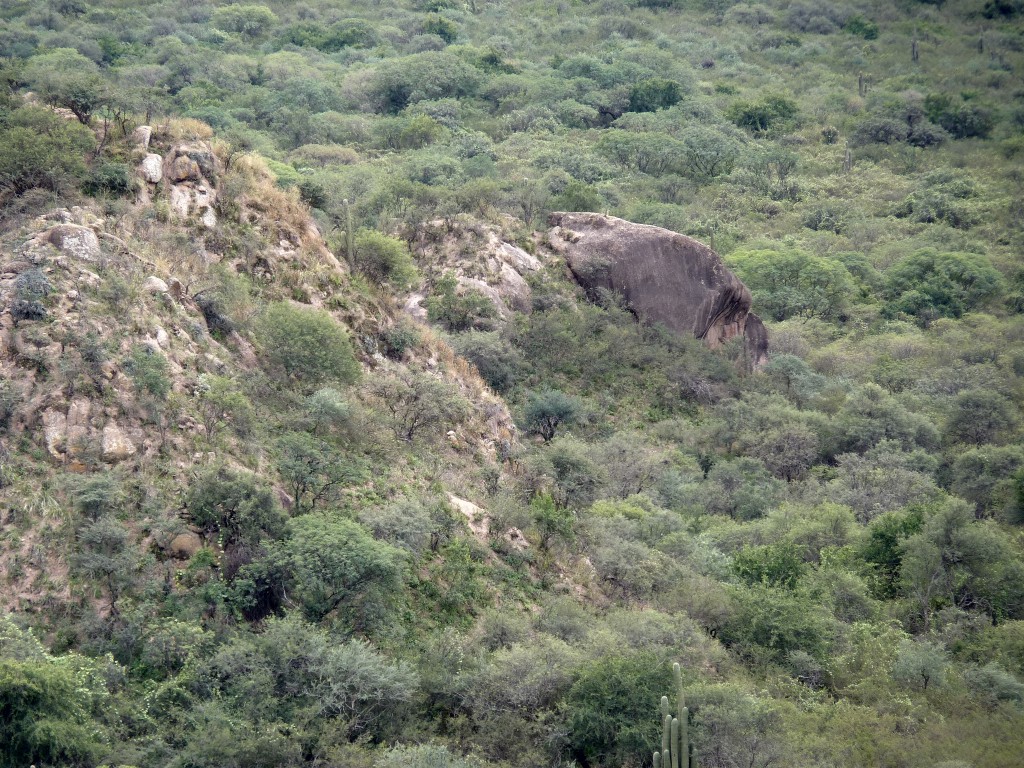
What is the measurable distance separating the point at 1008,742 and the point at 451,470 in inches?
499

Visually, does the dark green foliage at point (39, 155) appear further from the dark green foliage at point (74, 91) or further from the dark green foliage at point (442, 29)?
the dark green foliage at point (442, 29)

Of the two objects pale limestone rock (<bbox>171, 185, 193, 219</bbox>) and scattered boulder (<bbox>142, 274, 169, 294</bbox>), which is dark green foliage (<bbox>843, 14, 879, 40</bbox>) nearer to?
pale limestone rock (<bbox>171, 185, 193, 219</bbox>)

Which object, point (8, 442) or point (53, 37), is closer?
point (8, 442)

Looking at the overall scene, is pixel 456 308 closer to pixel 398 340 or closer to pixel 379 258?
pixel 379 258

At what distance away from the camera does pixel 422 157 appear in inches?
2285

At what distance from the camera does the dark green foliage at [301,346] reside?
2614 centimetres

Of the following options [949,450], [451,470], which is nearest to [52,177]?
[451,470]

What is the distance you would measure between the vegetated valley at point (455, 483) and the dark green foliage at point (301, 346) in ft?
0.28

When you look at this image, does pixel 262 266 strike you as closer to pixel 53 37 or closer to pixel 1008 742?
pixel 1008 742

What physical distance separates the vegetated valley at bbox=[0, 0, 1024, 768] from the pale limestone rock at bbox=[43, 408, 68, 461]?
40 millimetres

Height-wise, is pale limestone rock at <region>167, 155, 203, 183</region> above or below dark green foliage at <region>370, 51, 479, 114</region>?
above

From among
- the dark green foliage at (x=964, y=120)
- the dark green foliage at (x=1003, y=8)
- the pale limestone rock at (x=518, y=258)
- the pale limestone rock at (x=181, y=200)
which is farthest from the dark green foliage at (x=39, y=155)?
the dark green foliage at (x=1003, y=8)

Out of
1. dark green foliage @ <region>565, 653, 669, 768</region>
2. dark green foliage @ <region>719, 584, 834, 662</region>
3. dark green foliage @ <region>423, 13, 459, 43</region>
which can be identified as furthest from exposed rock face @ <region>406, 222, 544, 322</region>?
dark green foliage @ <region>423, 13, 459, 43</region>

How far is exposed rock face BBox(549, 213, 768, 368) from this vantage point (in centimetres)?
4338
